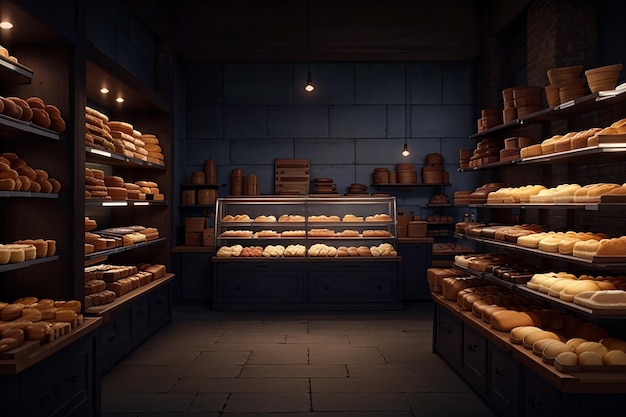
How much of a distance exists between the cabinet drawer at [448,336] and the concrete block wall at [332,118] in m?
3.73

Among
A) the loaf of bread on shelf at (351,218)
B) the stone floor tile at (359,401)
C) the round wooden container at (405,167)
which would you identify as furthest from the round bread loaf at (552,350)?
the round wooden container at (405,167)

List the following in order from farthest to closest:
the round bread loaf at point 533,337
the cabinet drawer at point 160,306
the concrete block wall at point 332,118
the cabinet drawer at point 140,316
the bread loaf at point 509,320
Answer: the concrete block wall at point 332,118
the cabinet drawer at point 160,306
the cabinet drawer at point 140,316
the bread loaf at point 509,320
the round bread loaf at point 533,337

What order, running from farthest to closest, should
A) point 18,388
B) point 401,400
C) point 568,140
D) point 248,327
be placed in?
point 248,327 < point 401,400 < point 568,140 < point 18,388

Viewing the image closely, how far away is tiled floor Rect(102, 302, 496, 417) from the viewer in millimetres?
4035

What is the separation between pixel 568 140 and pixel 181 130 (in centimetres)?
645

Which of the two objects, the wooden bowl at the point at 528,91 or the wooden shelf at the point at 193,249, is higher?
the wooden bowl at the point at 528,91

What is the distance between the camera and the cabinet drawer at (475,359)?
4160 mm

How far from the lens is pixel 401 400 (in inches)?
165

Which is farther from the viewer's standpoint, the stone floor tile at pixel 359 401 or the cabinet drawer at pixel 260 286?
the cabinet drawer at pixel 260 286

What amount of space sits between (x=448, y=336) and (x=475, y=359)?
0.80 m

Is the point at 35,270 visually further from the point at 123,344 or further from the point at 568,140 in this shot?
the point at 568,140

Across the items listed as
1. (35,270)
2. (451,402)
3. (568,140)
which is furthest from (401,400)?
(35,270)

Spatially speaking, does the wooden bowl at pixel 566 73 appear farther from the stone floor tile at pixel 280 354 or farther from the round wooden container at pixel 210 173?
the round wooden container at pixel 210 173

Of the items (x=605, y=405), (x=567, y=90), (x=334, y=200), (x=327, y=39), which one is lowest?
(x=605, y=405)
